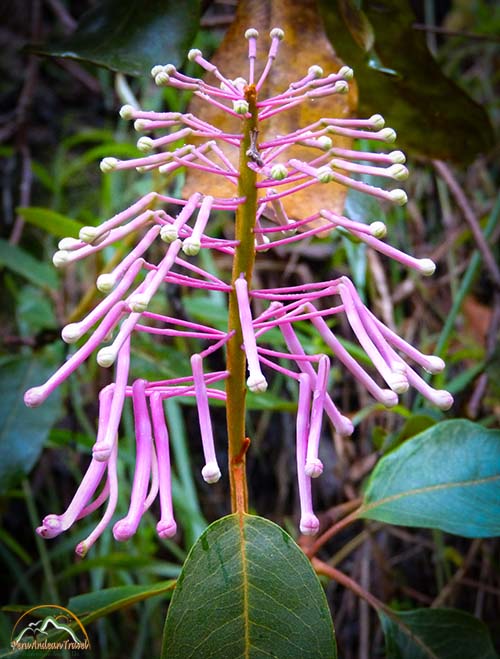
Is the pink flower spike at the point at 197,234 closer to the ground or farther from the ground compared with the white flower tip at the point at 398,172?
closer to the ground

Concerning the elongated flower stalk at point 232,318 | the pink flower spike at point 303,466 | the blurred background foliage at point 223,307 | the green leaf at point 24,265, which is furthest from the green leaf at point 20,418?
the pink flower spike at point 303,466

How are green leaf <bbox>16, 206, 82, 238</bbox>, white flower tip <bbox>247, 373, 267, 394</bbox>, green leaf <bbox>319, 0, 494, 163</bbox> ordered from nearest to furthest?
white flower tip <bbox>247, 373, 267, 394</bbox>, green leaf <bbox>319, 0, 494, 163</bbox>, green leaf <bbox>16, 206, 82, 238</bbox>

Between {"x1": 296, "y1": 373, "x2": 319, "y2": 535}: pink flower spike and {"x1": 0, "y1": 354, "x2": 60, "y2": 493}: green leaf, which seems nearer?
{"x1": 296, "y1": 373, "x2": 319, "y2": 535}: pink flower spike

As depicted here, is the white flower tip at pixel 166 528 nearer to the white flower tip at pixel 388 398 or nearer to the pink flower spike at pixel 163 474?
the pink flower spike at pixel 163 474

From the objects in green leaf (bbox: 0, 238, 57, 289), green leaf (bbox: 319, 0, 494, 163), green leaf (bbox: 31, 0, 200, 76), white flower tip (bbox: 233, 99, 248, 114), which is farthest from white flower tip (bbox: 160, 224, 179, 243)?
green leaf (bbox: 0, 238, 57, 289)

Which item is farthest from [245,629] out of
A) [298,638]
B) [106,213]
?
[106,213]

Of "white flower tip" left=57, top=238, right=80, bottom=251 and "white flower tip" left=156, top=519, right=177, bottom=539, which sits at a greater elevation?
"white flower tip" left=57, top=238, right=80, bottom=251

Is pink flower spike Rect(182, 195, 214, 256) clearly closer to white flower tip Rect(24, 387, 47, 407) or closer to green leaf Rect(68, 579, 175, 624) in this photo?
white flower tip Rect(24, 387, 47, 407)
